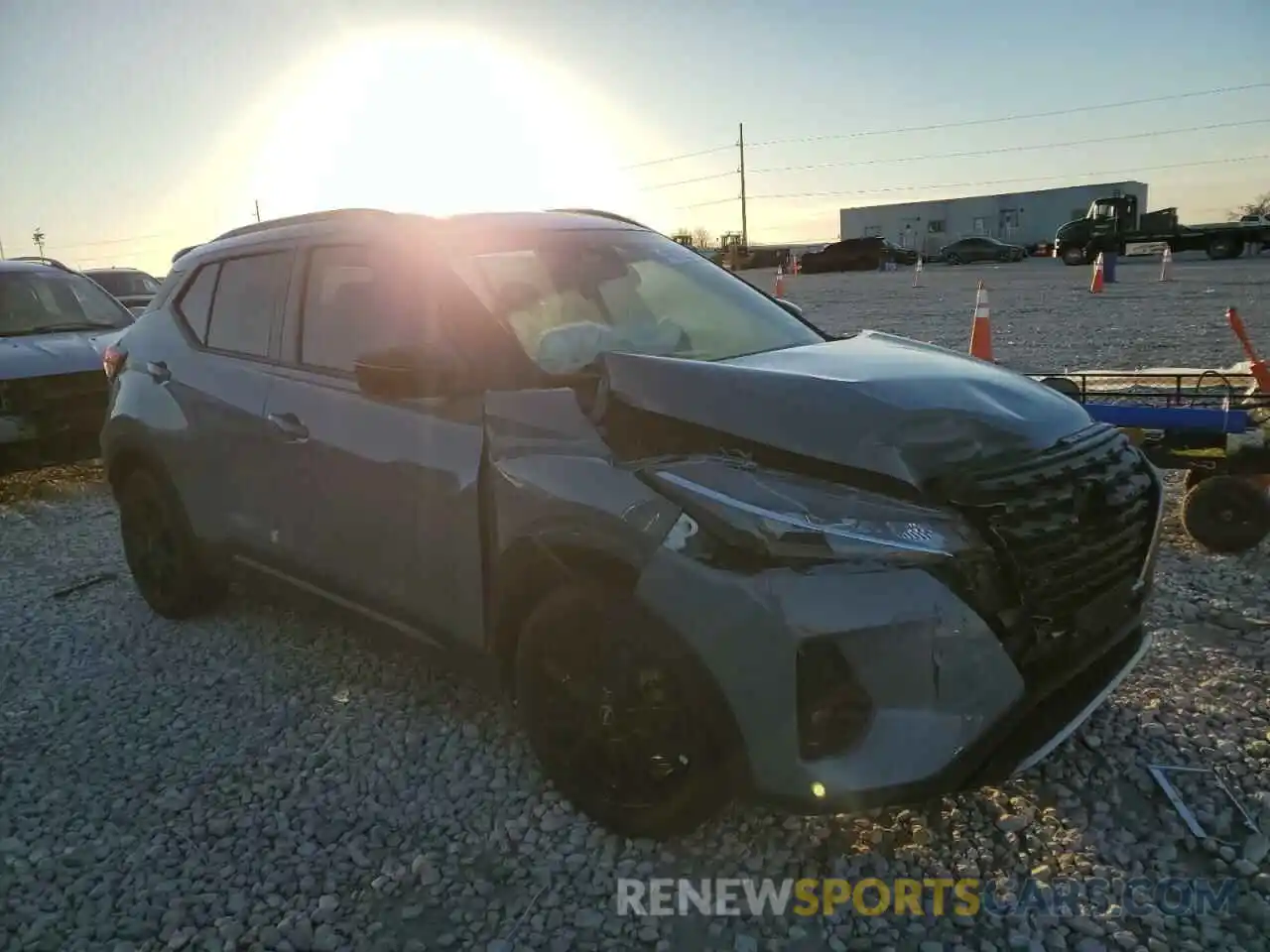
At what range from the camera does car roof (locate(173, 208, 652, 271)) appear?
3553 millimetres

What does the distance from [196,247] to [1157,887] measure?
15.5ft

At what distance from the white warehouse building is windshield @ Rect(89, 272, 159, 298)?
1955 inches

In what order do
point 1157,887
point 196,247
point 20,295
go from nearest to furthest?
point 1157,887, point 196,247, point 20,295

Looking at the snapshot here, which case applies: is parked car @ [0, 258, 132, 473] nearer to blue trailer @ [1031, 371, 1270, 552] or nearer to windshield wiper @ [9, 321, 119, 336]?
windshield wiper @ [9, 321, 119, 336]

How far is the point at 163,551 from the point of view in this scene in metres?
4.74

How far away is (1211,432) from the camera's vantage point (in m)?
4.95

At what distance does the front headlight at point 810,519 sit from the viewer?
91.2 inches

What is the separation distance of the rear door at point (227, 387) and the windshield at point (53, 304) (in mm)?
4663

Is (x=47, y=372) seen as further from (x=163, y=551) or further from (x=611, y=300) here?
(x=611, y=300)

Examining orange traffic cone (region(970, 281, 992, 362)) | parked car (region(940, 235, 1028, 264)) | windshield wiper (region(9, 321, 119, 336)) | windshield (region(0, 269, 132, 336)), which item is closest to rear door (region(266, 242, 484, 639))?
windshield wiper (region(9, 321, 119, 336))

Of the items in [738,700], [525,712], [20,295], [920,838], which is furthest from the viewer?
[20,295]

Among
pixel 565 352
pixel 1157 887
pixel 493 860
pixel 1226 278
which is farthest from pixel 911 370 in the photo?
pixel 1226 278

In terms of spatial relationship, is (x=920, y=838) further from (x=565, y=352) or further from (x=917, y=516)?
(x=565, y=352)

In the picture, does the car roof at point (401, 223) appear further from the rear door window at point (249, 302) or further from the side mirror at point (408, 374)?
the side mirror at point (408, 374)
